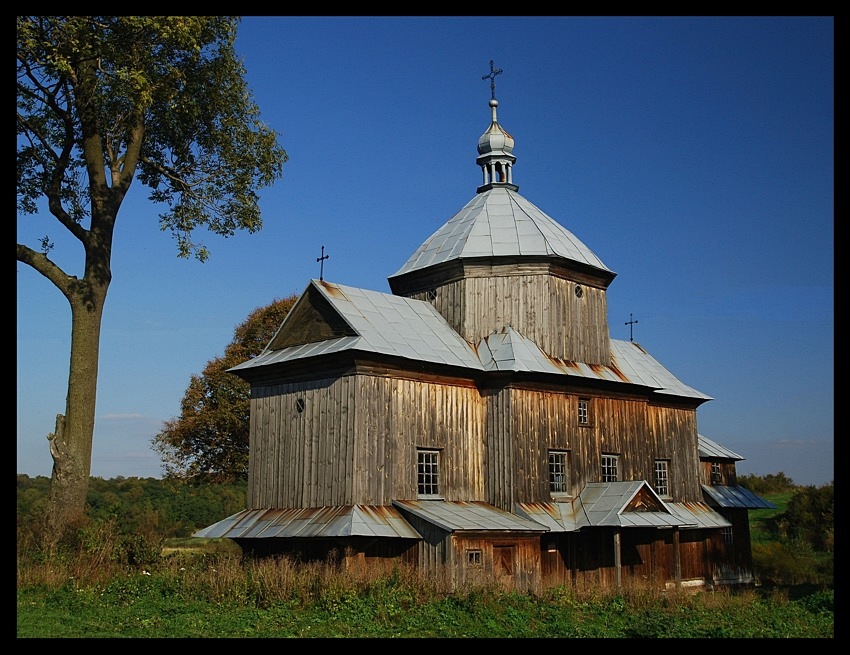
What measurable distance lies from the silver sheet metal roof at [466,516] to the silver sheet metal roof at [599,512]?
0.64 m

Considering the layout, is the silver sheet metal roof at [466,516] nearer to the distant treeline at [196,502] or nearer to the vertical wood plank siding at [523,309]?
the vertical wood plank siding at [523,309]

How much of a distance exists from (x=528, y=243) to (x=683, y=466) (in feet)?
32.4

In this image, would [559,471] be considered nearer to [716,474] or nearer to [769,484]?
[716,474]

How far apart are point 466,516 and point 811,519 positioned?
25.1 m

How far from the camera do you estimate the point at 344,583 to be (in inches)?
712

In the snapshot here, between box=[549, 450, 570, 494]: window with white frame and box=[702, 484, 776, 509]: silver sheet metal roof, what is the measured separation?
9.92 m

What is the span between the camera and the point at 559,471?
1011 inches

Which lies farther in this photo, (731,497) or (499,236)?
(731,497)

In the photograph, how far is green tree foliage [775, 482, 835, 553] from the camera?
132 feet

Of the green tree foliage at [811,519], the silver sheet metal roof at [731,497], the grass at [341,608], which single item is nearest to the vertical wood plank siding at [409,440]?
the grass at [341,608]

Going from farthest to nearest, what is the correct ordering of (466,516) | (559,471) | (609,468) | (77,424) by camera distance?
(609,468) < (559,471) < (466,516) < (77,424)

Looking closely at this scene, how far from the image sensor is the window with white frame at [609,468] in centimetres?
2718

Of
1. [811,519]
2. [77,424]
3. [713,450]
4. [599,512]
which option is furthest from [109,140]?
[811,519]
